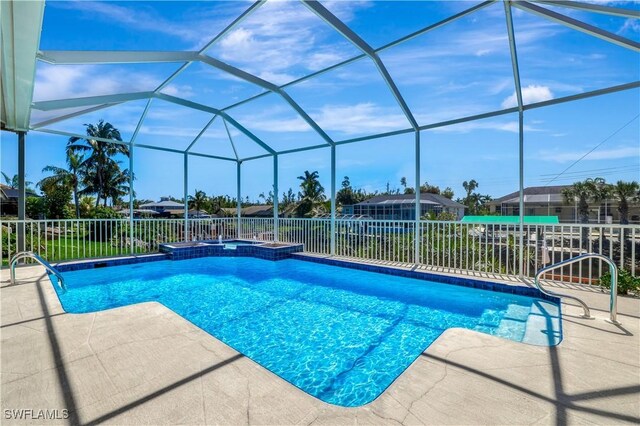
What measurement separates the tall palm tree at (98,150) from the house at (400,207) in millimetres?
22462

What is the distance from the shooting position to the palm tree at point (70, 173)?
2466 centimetres

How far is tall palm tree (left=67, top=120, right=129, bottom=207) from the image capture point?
81.0 feet

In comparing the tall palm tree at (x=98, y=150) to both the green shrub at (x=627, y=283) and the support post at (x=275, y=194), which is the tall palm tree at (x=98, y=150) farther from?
the green shrub at (x=627, y=283)

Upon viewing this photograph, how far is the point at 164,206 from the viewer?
88.3 ft

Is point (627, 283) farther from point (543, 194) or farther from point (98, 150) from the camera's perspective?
point (543, 194)

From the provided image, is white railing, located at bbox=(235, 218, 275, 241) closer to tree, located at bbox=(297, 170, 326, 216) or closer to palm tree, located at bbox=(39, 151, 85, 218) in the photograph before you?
tree, located at bbox=(297, 170, 326, 216)

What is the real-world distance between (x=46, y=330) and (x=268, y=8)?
454cm

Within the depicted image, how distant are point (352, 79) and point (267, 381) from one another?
220 inches

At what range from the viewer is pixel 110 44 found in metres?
4.33

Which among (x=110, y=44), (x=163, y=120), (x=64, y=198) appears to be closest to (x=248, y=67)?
(x=110, y=44)

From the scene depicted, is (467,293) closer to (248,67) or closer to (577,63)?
(577,63)

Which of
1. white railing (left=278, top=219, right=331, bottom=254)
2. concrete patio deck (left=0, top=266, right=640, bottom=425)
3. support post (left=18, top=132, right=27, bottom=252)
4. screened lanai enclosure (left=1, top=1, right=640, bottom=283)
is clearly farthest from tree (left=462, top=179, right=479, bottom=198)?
support post (left=18, top=132, right=27, bottom=252)

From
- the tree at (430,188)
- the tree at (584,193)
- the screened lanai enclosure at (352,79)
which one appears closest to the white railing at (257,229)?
the screened lanai enclosure at (352,79)

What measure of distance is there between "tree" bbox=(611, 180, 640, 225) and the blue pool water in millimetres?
30774
